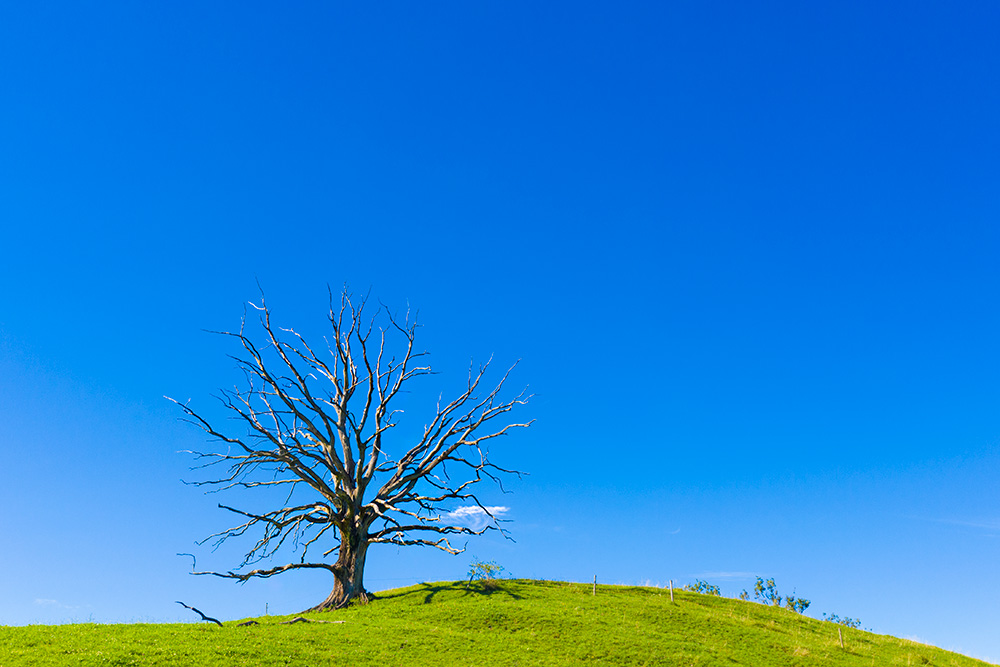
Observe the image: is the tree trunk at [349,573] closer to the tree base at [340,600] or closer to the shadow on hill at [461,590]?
the tree base at [340,600]

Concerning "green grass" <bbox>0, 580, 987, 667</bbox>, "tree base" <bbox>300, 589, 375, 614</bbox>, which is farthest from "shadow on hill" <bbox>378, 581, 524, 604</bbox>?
"tree base" <bbox>300, 589, 375, 614</bbox>

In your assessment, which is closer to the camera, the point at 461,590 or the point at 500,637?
the point at 500,637

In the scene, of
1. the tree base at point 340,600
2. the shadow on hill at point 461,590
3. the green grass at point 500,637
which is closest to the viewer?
the green grass at point 500,637

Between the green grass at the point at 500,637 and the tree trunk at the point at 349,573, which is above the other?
the tree trunk at the point at 349,573

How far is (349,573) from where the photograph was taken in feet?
122

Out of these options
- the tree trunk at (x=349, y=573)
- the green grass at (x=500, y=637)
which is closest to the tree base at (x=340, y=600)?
the tree trunk at (x=349, y=573)

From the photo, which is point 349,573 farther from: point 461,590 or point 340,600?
point 461,590

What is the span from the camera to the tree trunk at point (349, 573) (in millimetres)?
36000

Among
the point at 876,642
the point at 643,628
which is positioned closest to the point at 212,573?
the point at 643,628

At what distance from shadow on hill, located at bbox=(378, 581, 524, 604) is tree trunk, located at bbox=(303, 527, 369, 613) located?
1572 millimetres

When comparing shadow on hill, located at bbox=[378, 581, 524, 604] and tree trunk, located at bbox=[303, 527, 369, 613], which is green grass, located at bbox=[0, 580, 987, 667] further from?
tree trunk, located at bbox=[303, 527, 369, 613]

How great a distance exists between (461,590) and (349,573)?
6688 millimetres

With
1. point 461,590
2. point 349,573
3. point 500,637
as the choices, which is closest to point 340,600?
point 349,573

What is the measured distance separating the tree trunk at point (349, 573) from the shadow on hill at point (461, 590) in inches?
61.9
